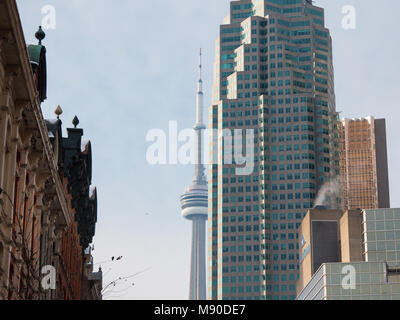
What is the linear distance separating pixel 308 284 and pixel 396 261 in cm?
1948

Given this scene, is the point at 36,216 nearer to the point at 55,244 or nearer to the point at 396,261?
the point at 55,244

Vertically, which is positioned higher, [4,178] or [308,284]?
[308,284]

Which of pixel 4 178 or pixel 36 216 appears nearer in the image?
pixel 4 178

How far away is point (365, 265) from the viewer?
174875 mm
